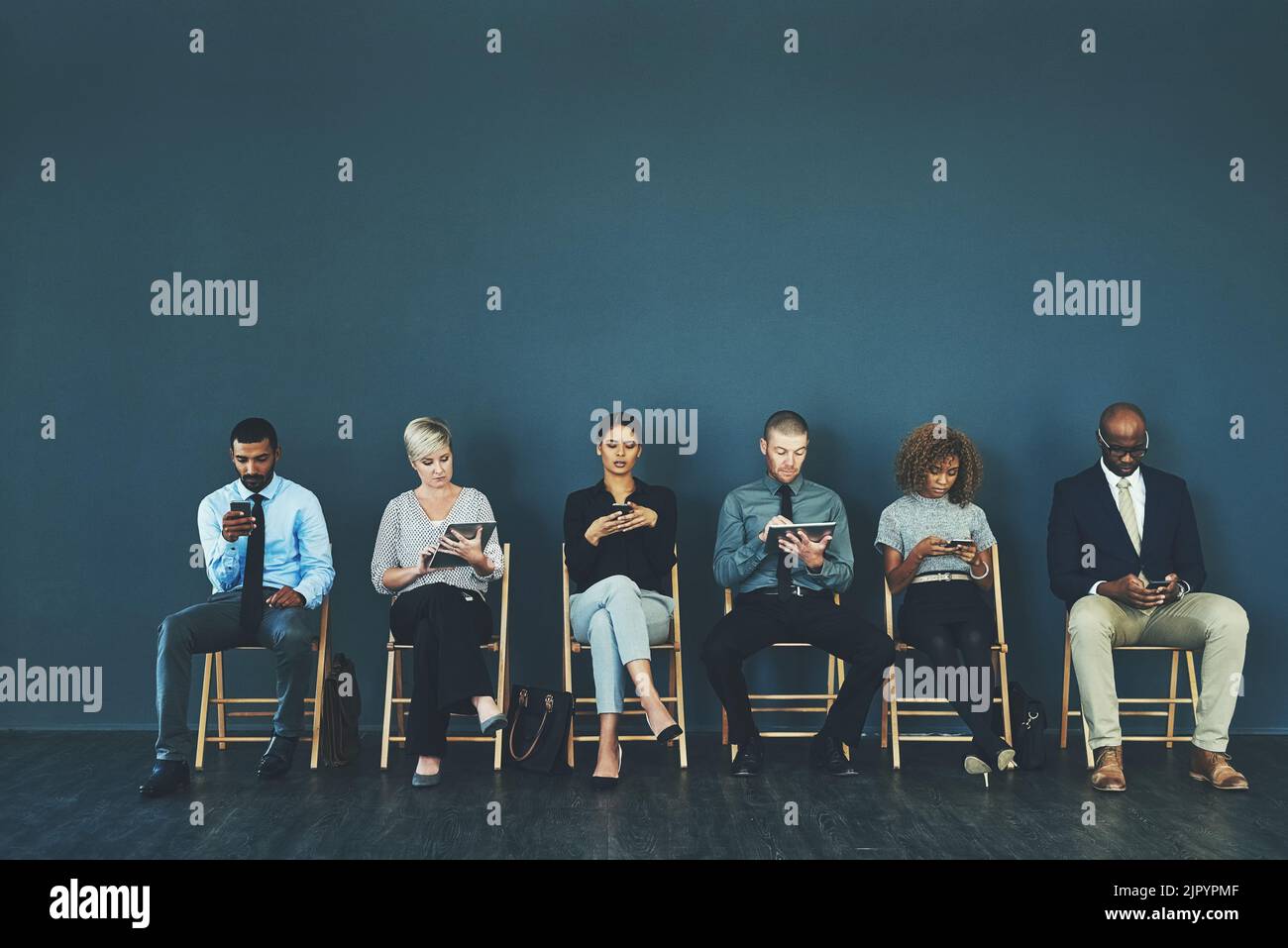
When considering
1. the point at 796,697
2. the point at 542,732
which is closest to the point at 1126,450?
the point at 796,697

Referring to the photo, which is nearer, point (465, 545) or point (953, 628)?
point (465, 545)

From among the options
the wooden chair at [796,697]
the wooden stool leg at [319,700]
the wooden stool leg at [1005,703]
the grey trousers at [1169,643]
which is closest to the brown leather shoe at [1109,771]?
the grey trousers at [1169,643]

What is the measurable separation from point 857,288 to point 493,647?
2.28 m

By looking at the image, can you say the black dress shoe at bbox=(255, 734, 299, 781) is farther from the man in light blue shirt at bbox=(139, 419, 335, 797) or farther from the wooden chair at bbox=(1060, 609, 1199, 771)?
the wooden chair at bbox=(1060, 609, 1199, 771)

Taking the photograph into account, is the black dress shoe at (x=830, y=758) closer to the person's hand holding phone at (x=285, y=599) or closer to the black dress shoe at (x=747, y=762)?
the black dress shoe at (x=747, y=762)

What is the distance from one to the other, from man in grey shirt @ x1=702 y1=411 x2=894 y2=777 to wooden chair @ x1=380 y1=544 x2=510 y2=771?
31.9 inches

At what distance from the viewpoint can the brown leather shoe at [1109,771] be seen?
13.3 feet

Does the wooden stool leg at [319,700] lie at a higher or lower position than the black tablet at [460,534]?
lower

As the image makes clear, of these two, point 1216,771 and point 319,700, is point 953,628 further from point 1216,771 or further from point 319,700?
point 319,700

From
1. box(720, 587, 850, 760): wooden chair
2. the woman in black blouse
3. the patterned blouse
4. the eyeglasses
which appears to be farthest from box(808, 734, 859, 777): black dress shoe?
the eyeglasses

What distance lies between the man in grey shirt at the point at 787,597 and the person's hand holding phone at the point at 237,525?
5.93 ft

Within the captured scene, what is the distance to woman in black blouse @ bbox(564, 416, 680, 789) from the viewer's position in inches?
168

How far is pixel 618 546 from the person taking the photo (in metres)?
4.66

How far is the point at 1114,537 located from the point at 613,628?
79.3 inches
